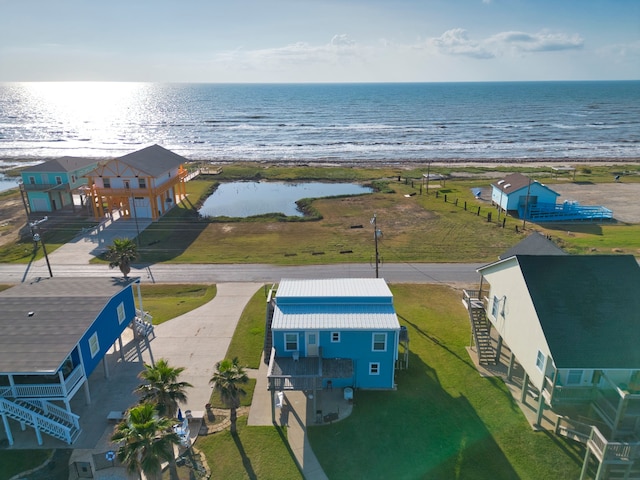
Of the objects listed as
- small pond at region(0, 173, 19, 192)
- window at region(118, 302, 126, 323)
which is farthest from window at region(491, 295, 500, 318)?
small pond at region(0, 173, 19, 192)

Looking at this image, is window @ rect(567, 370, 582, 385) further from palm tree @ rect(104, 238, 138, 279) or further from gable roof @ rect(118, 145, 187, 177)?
gable roof @ rect(118, 145, 187, 177)

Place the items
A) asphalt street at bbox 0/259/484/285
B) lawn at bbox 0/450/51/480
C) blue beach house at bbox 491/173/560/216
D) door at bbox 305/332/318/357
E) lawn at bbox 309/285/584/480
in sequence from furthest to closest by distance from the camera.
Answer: blue beach house at bbox 491/173/560/216 < asphalt street at bbox 0/259/484/285 < door at bbox 305/332/318/357 < lawn at bbox 309/285/584/480 < lawn at bbox 0/450/51/480

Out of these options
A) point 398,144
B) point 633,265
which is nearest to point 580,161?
point 398,144

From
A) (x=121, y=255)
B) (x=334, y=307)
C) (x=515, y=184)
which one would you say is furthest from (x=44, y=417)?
(x=515, y=184)

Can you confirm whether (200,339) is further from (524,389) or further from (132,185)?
(132,185)

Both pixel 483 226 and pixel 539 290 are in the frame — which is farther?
pixel 483 226

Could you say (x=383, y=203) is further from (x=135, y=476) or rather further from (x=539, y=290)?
→ (x=135, y=476)
